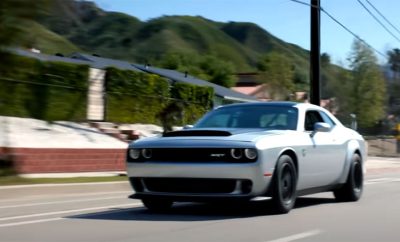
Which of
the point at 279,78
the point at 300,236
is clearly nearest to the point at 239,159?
the point at 300,236

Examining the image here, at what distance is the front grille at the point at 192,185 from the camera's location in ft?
30.5

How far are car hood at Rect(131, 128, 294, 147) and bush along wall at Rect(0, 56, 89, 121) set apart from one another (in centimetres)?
1179

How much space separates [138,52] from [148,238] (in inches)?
5766

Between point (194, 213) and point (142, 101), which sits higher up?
point (142, 101)

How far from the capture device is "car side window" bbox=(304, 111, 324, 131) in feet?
36.4

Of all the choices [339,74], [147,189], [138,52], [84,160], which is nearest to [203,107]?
[84,160]

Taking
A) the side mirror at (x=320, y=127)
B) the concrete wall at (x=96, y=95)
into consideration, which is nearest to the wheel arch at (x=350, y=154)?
the side mirror at (x=320, y=127)

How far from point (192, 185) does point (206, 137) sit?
651 millimetres

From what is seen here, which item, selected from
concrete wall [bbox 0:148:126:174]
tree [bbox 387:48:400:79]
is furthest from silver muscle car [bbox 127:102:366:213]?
tree [bbox 387:48:400:79]

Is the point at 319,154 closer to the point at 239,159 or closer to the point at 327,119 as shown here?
the point at 327,119

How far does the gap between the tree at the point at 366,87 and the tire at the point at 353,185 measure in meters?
57.8

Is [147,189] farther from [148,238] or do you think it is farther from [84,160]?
[84,160]

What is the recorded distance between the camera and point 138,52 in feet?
502

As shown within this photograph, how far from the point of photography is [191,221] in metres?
9.17
